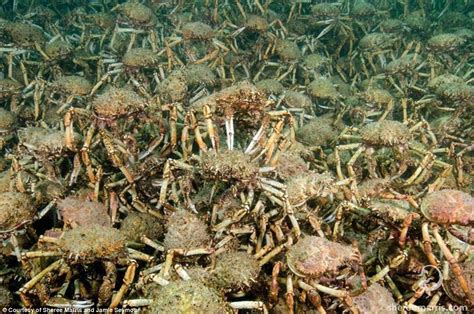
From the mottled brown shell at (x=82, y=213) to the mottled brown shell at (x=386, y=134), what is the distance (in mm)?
2964

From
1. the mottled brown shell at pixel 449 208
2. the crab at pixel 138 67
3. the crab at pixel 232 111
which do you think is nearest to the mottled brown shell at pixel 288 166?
the crab at pixel 232 111

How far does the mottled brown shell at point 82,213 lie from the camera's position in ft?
12.5

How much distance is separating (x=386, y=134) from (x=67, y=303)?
3568mm

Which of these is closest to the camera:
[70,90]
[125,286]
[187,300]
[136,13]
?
[187,300]

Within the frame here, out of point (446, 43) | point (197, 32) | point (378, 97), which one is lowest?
point (378, 97)

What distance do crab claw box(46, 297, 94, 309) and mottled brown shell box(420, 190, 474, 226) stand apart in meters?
2.75

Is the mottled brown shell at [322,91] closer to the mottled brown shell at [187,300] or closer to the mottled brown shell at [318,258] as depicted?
the mottled brown shell at [318,258]

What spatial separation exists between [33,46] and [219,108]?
17.4 ft

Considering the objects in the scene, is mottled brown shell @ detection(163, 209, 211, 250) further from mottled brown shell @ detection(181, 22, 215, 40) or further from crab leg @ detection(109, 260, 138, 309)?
mottled brown shell @ detection(181, 22, 215, 40)

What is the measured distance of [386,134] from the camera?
4.58m

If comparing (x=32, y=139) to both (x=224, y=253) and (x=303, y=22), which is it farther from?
(x=303, y=22)

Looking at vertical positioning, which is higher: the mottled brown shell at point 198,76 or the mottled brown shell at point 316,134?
the mottled brown shell at point 198,76

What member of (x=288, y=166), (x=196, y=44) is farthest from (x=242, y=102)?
(x=196, y=44)

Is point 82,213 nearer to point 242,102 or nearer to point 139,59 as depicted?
point 242,102
